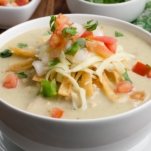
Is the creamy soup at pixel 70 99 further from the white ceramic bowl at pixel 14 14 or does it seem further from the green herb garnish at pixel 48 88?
the white ceramic bowl at pixel 14 14

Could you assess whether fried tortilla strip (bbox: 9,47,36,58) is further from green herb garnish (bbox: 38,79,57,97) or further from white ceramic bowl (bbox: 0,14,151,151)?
white ceramic bowl (bbox: 0,14,151,151)

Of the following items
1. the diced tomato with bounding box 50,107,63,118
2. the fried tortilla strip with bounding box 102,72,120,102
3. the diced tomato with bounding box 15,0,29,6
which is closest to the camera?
the diced tomato with bounding box 50,107,63,118

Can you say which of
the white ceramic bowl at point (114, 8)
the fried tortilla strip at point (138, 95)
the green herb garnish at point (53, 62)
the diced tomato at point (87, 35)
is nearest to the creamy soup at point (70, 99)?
the fried tortilla strip at point (138, 95)

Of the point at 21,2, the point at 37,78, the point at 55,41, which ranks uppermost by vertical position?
the point at 55,41

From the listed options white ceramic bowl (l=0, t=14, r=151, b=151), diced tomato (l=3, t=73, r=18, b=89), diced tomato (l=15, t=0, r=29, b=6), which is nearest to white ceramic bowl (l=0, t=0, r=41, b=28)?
diced tomato (l=15, t=0, r=29, b=6)

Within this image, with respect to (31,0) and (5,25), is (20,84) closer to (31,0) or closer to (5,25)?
(5,25)

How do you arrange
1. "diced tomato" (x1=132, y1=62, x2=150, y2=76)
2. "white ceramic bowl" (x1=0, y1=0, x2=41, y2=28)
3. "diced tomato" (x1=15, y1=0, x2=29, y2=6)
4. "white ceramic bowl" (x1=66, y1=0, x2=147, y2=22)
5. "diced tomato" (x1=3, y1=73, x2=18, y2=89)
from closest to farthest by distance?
"diced tomato" (x1=3, y1=73, x2=18, y2=89) → "diced tomato" (x1=132, y1=62, x2=150, y2=76) → "white ceramic bowl" (x1=66, y1=0, x2=147, y2=22) → "white ceramic bowl" (x1=0, y1=0, x2=41, y2=28) → "diced tomato" (x1=15, y1=0, x2=29, y2=6)

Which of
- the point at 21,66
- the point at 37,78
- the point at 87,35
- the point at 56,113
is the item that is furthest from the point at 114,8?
the point at 56,113

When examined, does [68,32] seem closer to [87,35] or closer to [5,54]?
[87,35]
